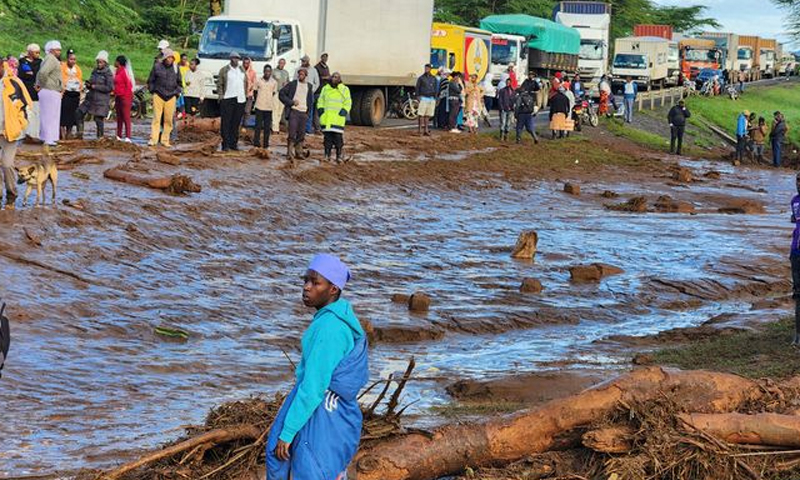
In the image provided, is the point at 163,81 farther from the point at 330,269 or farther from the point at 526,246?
the point at 330,269

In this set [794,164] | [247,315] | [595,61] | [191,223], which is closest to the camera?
[247,315]

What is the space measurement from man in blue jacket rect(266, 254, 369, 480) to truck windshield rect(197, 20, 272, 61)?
68.5ft

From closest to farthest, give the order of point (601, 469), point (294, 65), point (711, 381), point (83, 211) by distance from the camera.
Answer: point (601, 469)
point (711, 381)
point (83, 211)
point (294, 65)

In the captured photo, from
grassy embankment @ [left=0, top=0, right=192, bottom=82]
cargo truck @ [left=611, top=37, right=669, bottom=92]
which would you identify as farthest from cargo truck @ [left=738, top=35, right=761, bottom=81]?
grassy embankment @ [left=0, top=0, right=192, bottom=82]

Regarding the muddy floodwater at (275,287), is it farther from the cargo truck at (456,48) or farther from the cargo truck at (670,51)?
the cargo truck at (670,51)

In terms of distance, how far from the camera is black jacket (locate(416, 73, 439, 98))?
29.9m

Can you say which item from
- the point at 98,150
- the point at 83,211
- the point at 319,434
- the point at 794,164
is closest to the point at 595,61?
the point at 794,164

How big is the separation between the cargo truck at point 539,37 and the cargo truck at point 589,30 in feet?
9.00

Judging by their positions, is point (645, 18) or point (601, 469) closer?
point (601, 469)

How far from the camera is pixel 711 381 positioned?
7.67 m

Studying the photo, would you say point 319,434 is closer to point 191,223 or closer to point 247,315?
point 247,315

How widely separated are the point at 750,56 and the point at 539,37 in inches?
1487

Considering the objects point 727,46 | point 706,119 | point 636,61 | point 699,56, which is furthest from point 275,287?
point 727,46

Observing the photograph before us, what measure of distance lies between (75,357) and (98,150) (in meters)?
10.4
